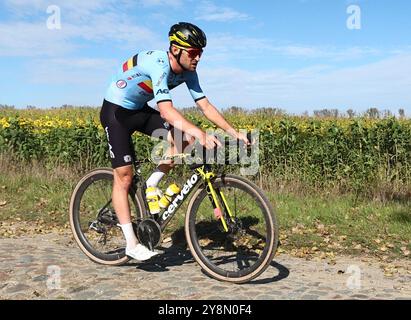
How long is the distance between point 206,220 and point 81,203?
1.65 m

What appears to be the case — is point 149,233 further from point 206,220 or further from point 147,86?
point 147,86

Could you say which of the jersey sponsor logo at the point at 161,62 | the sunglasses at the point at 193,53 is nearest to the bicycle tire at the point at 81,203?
the jersey sponsor logo at the point at 161,62

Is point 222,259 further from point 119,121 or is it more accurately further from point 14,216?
point 14,216

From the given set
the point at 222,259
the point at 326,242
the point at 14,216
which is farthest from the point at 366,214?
the point at 14,216

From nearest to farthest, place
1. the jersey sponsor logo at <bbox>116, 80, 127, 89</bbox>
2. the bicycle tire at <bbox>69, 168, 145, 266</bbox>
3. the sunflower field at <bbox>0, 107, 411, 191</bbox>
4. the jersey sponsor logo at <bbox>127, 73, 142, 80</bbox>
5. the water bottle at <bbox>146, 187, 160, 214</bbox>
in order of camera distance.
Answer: the jersey sponsor logo at <bbox>127, 73, 142, 80</bbox> → the jersey sponsor logo at <bbox>116, 80, 127, 89</bbox> → the water bottle at <bbox>146, 187, 160, 214</bbox> → the bicycle tire at <bbox>69, 168, 145, 266</bbox> → the sunflower field at <bbox>0, 107, 411, 191</bbox>

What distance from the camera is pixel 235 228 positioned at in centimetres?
484

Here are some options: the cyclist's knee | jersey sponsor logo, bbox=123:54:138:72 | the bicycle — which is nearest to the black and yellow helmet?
jersey sponsor logo, bbox=123:54:138:72

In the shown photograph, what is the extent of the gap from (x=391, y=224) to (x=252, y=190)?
3527mm

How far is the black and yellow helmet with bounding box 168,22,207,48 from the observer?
464cm

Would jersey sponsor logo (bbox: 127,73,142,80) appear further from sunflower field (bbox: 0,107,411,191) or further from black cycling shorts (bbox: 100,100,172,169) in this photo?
sunflower field (bbox: 0,107,411,191)

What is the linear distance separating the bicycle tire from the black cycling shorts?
0.46 metres

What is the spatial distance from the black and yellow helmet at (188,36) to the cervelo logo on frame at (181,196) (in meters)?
1.35

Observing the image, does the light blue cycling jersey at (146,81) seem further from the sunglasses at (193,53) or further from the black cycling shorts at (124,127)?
the sunglasses at (193,53)

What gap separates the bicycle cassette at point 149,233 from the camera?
5.15m
